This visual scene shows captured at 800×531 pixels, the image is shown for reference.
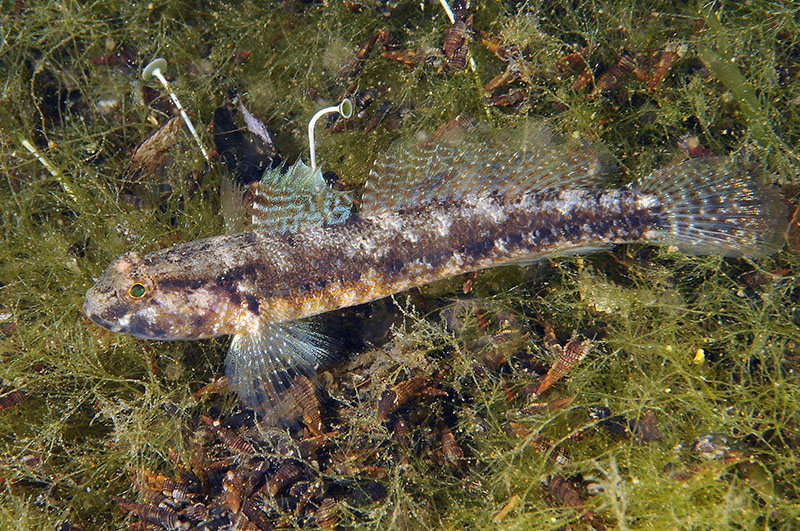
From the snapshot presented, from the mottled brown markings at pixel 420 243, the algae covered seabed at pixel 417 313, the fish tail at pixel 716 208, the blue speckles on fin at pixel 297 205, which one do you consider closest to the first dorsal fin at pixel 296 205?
the blue speckles on fin at pixel 297 205

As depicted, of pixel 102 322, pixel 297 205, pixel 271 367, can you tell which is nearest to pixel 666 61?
pixel 297 205

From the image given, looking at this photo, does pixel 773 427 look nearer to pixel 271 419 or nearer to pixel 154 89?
pixel 271 419

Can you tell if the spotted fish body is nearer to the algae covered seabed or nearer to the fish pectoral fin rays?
the fish pectoral fin rays

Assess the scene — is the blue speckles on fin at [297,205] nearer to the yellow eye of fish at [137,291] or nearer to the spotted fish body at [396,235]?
the spotted fish body at [396,235]

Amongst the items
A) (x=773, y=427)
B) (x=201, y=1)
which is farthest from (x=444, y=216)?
(x=201, y=1)

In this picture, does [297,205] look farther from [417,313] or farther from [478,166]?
[478,166]

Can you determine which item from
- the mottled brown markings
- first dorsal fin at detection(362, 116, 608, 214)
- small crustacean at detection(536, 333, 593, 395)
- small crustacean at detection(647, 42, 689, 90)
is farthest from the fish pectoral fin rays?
small crustacean at detection(647, 42, 689, 90)
